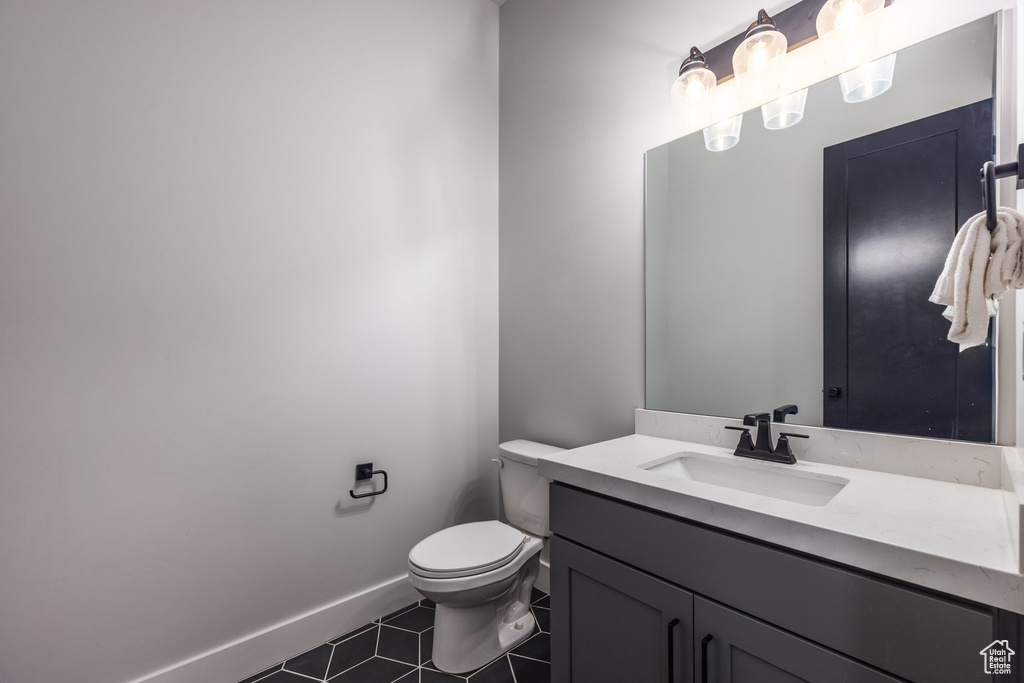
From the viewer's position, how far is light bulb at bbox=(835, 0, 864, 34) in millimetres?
1143

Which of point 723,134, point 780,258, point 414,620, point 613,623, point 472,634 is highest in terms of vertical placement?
point 723,134

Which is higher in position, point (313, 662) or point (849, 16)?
point (849, 16)

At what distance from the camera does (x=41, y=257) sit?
4.13ft

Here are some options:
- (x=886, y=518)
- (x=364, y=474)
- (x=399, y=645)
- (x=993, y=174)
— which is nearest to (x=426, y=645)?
(x=399, y=645)

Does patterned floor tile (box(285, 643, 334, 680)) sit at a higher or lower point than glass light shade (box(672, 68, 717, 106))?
lower

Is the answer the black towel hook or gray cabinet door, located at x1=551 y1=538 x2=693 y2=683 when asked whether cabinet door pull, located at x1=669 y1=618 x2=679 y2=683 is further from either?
the black towel hook

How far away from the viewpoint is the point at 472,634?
1.59m

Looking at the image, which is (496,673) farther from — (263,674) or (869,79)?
(869,79)

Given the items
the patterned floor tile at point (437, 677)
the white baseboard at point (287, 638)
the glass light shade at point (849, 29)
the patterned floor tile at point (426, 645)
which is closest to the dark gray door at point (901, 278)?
the glass light shade at point (849, 29)

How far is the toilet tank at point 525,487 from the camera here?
183cm

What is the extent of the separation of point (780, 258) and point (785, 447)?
0.56 metres

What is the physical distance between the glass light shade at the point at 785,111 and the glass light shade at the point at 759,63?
1.8 inches

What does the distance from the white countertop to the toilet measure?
0.57 metres

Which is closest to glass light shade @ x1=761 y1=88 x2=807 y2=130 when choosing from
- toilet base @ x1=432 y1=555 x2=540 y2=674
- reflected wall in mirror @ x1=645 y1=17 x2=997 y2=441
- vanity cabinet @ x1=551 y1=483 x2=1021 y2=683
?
reflected wall in mirror @ x1=645 y1=17 x2=997 y2=441
